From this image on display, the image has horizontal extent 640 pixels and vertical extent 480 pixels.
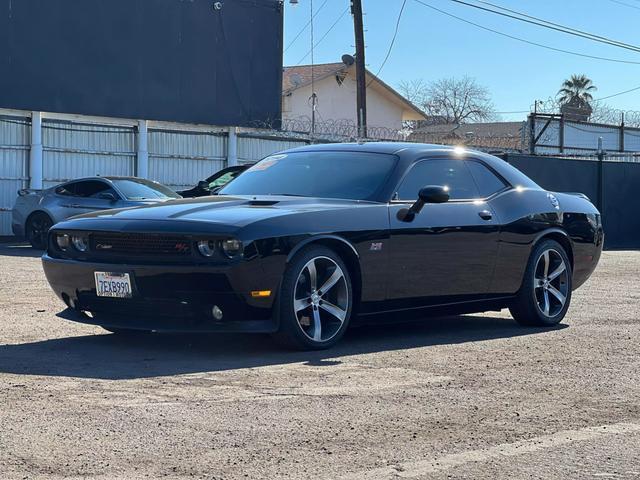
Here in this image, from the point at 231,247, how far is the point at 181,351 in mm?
884

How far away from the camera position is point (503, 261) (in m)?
8.82

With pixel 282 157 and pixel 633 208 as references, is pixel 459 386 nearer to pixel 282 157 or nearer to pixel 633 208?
pixel 282 157

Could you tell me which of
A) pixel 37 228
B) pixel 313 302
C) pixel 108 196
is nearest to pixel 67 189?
pixel 37 228

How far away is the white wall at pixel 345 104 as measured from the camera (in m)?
52.9

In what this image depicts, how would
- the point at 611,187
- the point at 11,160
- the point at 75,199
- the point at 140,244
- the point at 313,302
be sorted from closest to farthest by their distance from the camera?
the point at 140,244 → the point at 313,302 → the point at 75,199 → the point at 11,160 → the point at 611,187

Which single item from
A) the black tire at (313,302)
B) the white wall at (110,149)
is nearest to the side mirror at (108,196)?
the white wall at (110,149)

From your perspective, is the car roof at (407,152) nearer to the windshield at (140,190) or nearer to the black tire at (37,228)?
the windshield at (140,190)

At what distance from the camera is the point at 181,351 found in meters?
7.34

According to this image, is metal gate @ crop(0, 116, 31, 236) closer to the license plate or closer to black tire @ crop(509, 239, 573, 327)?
black tire @ crop(509, 239, 573, 327)

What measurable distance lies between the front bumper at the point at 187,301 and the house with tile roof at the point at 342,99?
44784 mm

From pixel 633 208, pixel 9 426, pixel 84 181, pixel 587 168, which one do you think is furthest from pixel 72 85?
pixel 9 426

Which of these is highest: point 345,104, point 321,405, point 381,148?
point 345,104

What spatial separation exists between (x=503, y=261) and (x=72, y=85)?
1558 cm

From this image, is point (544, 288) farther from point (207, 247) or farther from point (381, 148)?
point (207, 247)
